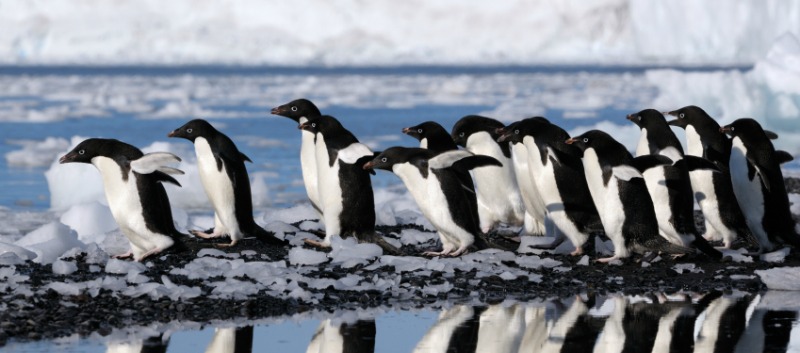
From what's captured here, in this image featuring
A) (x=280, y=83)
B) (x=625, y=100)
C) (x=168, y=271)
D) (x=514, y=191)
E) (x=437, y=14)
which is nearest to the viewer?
(x=168, y=271)

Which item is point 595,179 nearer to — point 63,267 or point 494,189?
point 494,189

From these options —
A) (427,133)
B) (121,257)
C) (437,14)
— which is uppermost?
(437,14)

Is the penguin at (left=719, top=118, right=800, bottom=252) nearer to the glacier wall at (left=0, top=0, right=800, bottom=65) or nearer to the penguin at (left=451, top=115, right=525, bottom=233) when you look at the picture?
the penguin at (left=451, top=115, right=525, bottom=233)

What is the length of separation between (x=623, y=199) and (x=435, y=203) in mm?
1031

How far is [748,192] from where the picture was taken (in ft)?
22.9

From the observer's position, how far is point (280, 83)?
40250 millimetres

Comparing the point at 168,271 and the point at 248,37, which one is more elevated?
the point at 248,37

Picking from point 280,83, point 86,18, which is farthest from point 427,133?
point 86,18

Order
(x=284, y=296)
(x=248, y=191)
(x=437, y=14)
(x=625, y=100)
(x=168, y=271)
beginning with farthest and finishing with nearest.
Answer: (x=437, y=14) → (x=625, y=100) → (x=248, y=191) → (x=168, y=271) → (x=284, y=296)

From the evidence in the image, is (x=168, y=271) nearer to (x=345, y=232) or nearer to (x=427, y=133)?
(x=345, y=232)

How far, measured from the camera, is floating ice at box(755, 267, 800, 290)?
5.67m

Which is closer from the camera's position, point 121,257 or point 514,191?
point 121,257

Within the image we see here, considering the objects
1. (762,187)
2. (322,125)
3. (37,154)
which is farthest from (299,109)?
(37,154)

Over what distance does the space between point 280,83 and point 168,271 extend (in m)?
34.5
